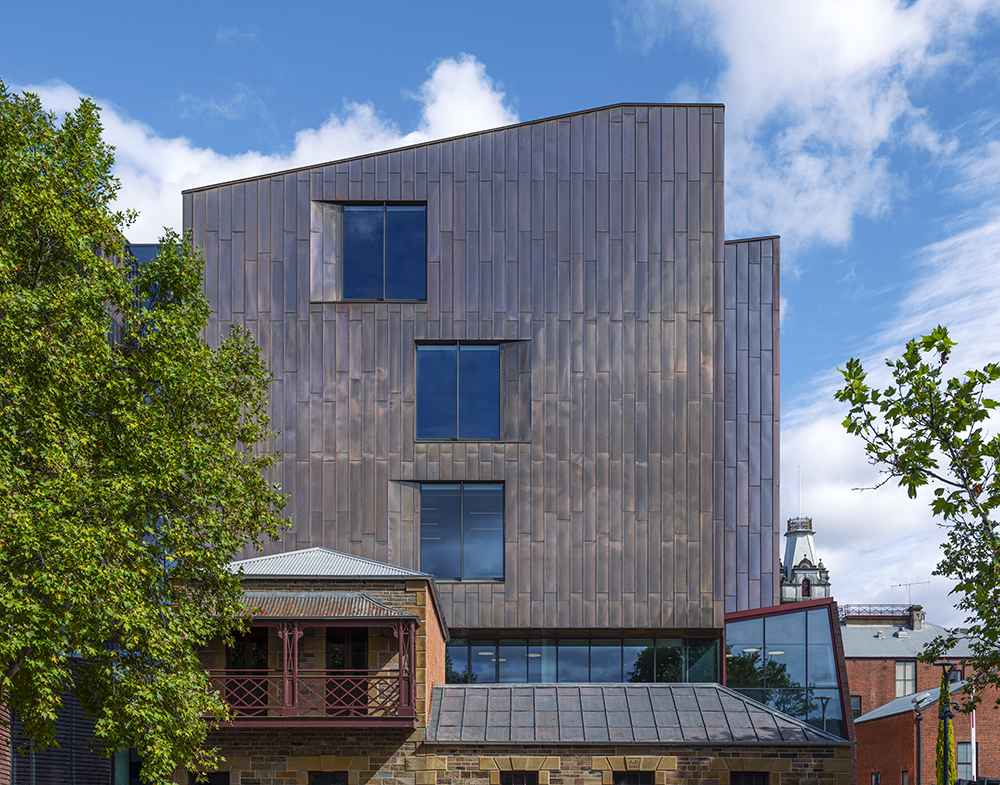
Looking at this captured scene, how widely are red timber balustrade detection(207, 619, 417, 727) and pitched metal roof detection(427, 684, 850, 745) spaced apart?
1548mm

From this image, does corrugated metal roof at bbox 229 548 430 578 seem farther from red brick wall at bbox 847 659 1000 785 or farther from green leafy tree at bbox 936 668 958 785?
red brick wall at bbox 847 659 1000 785

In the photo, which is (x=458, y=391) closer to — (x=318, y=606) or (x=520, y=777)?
(x=318, y=606)

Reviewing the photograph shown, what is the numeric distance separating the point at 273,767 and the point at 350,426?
8.72 metres

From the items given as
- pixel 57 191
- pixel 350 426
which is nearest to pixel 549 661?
pixel 350 426

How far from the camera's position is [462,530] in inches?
964

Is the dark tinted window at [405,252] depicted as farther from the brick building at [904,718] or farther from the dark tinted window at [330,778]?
the brick building at [904,718]

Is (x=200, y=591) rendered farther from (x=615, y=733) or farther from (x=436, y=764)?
(x=615, y=733)

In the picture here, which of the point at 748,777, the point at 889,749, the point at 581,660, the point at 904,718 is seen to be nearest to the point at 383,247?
the point at 581,660

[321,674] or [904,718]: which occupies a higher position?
[321,674]

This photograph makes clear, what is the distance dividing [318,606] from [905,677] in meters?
50.3

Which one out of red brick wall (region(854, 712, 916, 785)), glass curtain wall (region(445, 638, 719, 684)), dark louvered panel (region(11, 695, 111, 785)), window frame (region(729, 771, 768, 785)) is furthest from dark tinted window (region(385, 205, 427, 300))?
red brick wall (region(854, 712, 916, 785))

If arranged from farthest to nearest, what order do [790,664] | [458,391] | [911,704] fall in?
[911,704]
[458,391]
[790,664]

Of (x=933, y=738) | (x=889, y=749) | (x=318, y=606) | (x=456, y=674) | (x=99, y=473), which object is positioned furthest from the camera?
(x=889, y=749)

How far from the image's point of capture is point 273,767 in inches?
785
